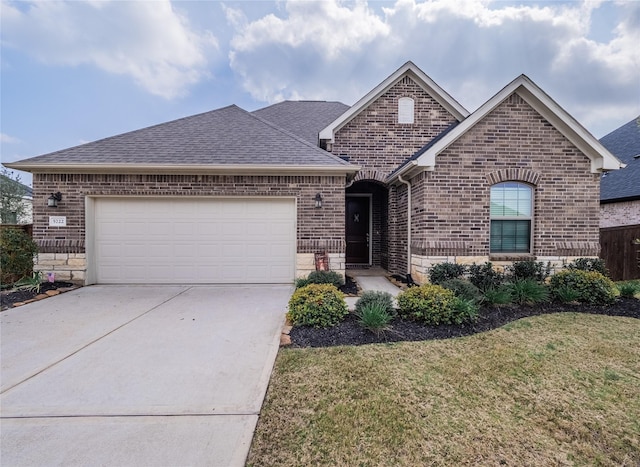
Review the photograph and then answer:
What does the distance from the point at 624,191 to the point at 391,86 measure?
10.1 m

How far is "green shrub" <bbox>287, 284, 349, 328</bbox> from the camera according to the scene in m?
4.55

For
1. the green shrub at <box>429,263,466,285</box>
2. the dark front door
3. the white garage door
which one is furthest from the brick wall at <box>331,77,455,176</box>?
the green shrub at <box>429,263,466,285</box>

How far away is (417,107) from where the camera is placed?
31.8ft

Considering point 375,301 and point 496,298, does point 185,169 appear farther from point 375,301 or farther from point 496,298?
point 496,298

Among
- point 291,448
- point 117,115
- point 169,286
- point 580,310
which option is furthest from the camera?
point 117,115

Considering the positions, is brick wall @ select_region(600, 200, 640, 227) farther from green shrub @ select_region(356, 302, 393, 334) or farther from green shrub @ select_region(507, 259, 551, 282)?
green shrub @ select_region(356, 302, 393, 334)

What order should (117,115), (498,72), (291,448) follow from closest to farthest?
(291,448) → (498,72) → (117,115)

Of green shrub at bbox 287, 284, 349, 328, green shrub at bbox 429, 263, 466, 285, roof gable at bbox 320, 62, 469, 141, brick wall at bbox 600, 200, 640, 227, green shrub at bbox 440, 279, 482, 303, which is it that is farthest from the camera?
brick wall at bbox 600, 200, 640, 227

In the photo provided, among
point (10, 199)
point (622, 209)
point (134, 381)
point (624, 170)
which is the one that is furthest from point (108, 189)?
point (624, 170)

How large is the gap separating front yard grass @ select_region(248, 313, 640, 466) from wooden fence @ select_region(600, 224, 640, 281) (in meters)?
6.41

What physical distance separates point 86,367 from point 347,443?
315 cm

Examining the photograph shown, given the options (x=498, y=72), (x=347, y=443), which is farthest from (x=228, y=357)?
(x=498, y=72)

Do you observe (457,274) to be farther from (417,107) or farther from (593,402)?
(417,107)

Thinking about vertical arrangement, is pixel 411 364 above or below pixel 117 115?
below
